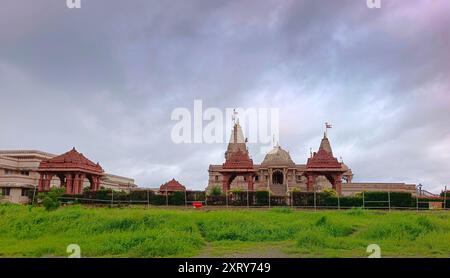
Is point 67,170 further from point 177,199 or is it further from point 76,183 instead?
point 177,199

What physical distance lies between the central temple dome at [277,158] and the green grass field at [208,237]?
3130 cm

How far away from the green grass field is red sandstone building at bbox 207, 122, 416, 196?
17506 mm

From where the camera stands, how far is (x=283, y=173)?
50.1 meters

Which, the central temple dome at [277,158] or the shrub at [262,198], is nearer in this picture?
the shrub at [262,198]

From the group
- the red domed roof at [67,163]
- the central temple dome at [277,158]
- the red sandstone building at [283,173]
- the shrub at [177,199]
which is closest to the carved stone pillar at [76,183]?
the red domed roof at [67,163]

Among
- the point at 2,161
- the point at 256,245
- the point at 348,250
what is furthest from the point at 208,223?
the point at 2,161

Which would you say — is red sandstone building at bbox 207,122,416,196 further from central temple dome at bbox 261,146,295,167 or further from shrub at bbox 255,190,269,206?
shrub at bbox 255,190,269,206

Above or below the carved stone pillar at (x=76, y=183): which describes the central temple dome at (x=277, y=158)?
above

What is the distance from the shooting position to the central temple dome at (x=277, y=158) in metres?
50.5

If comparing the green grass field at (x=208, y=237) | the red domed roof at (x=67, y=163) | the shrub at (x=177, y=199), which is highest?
the red domed roof at (x=67, y=163)

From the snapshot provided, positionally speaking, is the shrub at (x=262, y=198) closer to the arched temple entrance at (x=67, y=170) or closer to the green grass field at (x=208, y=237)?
the green grass field at (x=208, y=237)
